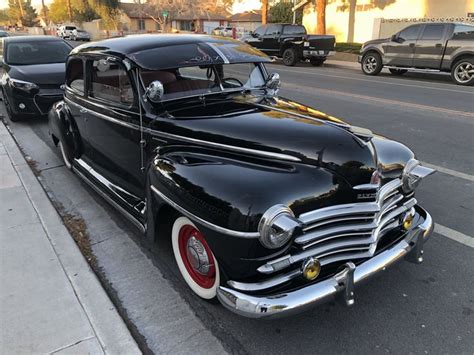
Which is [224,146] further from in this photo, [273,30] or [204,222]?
[273,30]

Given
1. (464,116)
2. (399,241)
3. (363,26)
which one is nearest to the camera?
(399,241)

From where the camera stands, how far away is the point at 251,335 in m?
2.62

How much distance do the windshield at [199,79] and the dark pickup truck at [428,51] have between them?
38.2ft

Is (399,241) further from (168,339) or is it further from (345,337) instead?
(168,339)

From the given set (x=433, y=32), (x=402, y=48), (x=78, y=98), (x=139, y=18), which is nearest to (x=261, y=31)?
(x=402, y=48)

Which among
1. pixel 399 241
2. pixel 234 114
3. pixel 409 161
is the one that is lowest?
pixel 399 241

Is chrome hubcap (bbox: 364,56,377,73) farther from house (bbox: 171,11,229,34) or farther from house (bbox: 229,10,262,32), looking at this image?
house (bbox: 171,11,229,34)

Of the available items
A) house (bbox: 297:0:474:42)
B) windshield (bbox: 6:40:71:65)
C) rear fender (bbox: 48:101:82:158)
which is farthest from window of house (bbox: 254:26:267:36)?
rear fender (bbox: 48:101:82:158)

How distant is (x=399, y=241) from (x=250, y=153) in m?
1.18

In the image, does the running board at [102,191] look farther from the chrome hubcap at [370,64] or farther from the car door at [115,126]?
the chrome hubcap at [370,64]

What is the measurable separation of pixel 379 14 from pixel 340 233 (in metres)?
26.5

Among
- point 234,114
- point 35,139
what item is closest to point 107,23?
point 35,139

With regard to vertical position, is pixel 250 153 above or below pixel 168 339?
above

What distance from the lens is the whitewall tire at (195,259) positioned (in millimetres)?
2725
